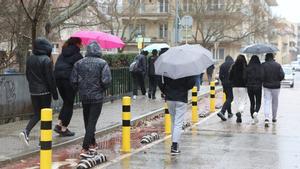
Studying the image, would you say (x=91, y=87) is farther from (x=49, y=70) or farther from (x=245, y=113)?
(x=245, y=113)

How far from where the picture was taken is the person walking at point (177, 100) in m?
9.50

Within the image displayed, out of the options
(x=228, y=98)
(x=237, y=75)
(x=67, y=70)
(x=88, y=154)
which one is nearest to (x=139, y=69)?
(x=228, y=98)

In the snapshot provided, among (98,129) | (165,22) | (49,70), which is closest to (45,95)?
(49,70)

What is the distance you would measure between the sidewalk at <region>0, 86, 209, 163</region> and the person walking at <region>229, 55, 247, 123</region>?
9.27ft

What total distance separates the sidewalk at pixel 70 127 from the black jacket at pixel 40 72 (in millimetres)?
1049

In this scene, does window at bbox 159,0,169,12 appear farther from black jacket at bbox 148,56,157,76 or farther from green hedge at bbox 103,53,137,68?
black jacket at bbox 148,56,157,76

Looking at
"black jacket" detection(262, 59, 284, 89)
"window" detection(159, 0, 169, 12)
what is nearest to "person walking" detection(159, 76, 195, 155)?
"black jacket" detection(262, 59, 284, 89)

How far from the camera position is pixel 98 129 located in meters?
12.3

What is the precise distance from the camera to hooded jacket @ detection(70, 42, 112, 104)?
9.08 m

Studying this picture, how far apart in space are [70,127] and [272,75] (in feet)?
17.6

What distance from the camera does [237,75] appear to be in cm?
1434

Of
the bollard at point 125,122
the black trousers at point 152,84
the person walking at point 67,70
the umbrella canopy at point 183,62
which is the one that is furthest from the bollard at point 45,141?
the black trousers at point 152,84

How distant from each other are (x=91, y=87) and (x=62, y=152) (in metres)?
1.53

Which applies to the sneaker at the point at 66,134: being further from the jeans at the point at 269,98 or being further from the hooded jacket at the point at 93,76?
the jeans at the point at 269,98
